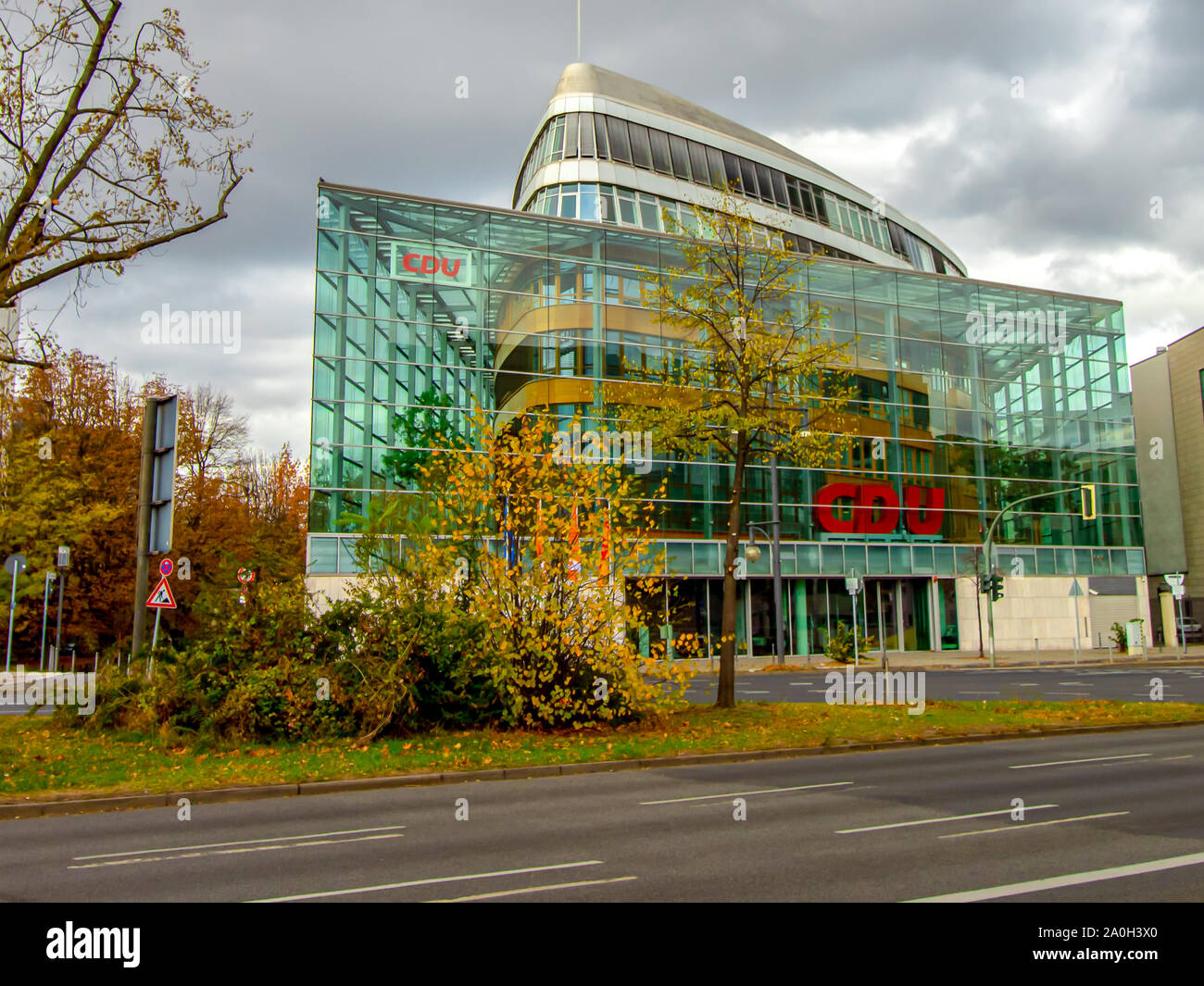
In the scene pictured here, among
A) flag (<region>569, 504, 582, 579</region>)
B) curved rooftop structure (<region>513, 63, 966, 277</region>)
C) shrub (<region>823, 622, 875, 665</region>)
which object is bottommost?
shrub (<region>823, 622, 875, 665</region>)

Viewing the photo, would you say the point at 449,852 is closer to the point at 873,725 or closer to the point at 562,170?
the point at 873,725

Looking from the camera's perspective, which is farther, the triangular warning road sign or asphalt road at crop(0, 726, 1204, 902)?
the triangular warning road sign

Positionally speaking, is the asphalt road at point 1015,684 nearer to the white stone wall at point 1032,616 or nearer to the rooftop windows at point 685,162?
the white stone wall at point 1032,616

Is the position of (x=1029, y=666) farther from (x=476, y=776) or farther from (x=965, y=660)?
(x=476, y=776)

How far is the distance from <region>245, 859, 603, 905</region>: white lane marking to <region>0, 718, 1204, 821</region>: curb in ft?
17.1

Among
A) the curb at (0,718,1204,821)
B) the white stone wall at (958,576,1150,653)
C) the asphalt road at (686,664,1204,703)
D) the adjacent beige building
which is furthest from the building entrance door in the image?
the curb at (0,718,1204,821)

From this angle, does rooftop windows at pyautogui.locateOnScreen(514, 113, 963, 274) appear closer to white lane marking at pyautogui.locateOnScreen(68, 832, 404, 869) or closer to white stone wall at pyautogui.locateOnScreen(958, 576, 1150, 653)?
white stone wall at pyautogui.locateOnScreen(958, 576, 1150, 653)

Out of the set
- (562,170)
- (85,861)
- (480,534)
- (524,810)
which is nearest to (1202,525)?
(562,170)

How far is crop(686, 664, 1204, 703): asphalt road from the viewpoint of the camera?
76.2ft

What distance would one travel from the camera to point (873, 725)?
16859 mm

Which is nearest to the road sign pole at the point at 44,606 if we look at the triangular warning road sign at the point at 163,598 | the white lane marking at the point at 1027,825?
the triangular warning road sign at the point at 163,598

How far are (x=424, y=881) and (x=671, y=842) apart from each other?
7.47ft

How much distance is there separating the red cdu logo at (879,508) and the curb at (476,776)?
84.1ft

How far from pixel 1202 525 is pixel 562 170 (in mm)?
42658
